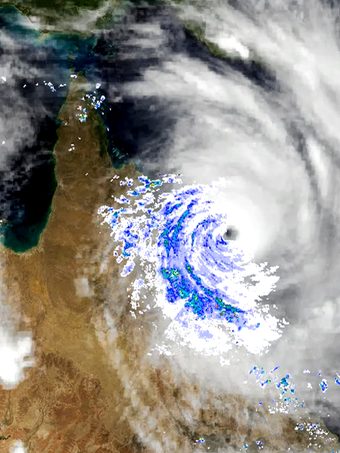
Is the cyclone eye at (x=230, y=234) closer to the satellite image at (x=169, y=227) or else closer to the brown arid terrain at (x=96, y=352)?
the satellite image at (x=169, y=227)

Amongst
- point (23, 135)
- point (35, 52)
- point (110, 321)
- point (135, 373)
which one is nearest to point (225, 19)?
point (35, 52)

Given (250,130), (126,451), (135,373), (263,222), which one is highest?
(250,130)

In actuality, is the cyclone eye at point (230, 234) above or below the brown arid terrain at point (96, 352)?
above

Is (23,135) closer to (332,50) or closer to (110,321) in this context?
(110,321)

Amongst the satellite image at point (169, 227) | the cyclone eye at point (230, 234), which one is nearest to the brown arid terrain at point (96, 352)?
the satellite image at point (169, 227)

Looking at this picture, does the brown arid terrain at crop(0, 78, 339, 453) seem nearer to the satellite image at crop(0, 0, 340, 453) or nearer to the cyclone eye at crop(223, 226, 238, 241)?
the satellite image at crop(0, 0, 340, 453)

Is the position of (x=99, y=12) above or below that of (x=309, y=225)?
above
